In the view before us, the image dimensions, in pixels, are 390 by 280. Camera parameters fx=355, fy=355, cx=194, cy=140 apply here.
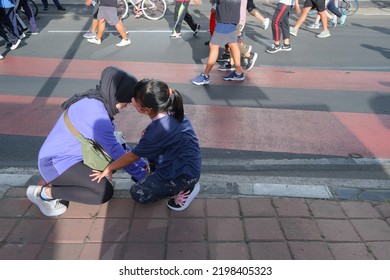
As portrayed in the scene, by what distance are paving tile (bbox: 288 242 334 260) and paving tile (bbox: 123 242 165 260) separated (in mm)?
899

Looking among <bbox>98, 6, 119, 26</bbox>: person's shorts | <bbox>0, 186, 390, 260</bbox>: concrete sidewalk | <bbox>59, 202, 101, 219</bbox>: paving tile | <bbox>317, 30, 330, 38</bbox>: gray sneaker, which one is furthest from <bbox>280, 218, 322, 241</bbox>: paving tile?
<bbox>317, 30, 330, 38</bbox>: gray sneaker

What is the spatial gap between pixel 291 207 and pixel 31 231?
200 centimetres

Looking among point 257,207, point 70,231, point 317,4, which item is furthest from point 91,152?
point 317,4

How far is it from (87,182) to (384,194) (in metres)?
2.49

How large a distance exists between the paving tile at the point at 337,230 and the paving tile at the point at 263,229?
0.33 meters

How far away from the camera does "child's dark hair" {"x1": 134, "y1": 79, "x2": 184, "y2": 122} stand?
248cm

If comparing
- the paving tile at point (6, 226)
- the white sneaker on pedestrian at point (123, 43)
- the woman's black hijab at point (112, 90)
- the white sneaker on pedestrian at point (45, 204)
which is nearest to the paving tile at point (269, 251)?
the woman's black hijab at point (112, 90)

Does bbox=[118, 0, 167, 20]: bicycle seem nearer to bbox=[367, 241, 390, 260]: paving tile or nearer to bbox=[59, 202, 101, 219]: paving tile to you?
bbox=[59, 202, 101, 219]: paving tile

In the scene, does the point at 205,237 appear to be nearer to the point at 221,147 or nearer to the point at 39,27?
the point at 221,147

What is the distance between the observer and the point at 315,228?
2633 millimetres

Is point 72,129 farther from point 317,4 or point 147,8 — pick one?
point 147,8

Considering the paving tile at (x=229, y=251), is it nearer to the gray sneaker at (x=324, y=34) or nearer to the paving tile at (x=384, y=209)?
the paving tile at (x=384, y=209)

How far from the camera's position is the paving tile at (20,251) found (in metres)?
2.39
